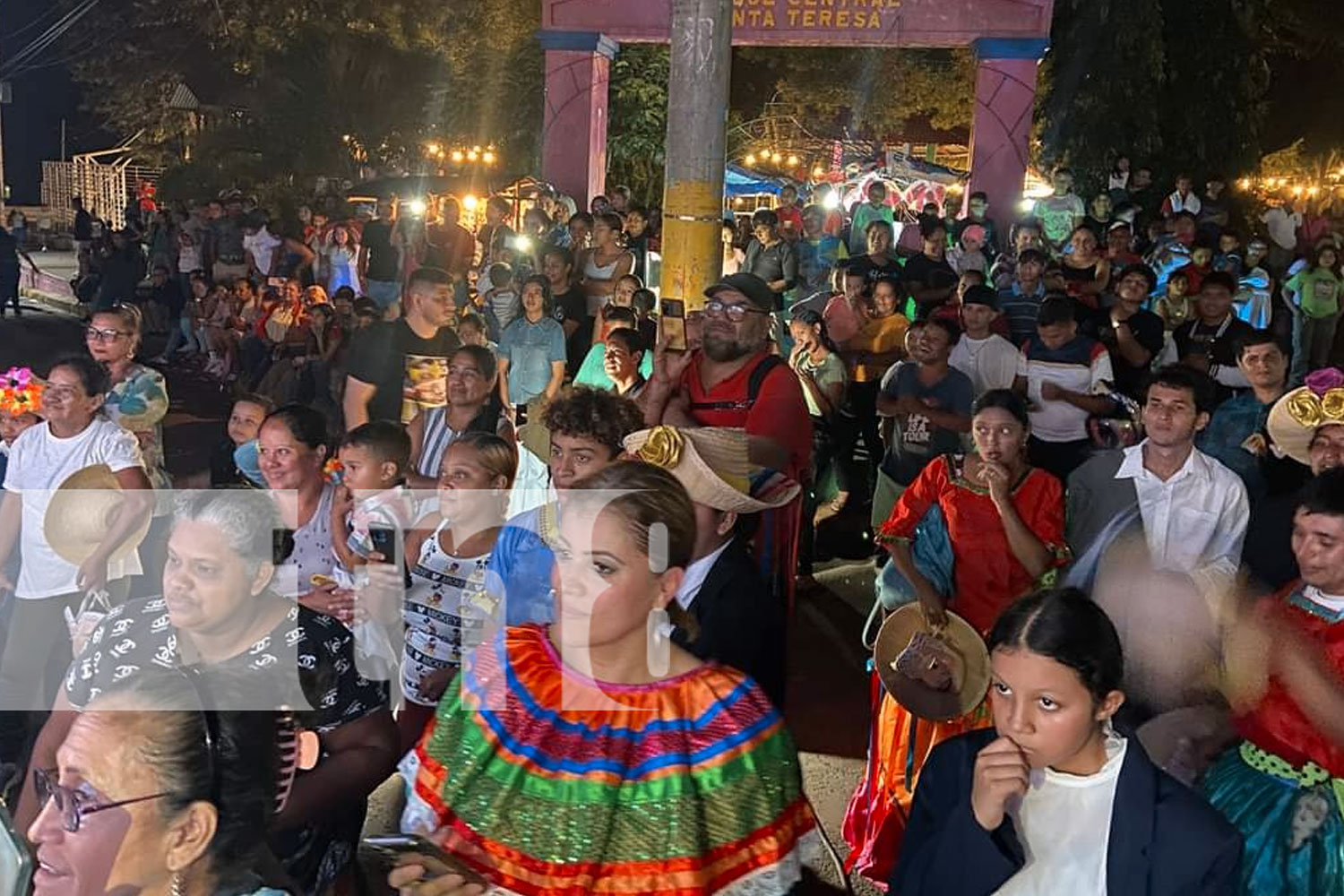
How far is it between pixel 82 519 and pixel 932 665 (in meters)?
3.01

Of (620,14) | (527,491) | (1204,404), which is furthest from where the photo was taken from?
(620,14)

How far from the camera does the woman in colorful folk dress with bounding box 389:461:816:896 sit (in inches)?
94.3

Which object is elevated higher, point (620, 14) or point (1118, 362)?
point (620, 14)

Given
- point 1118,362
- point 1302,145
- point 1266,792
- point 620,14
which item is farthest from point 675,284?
point 1302,145

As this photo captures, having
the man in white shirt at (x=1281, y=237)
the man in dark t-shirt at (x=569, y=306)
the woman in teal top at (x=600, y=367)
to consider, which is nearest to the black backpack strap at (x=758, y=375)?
the woman in teal top at (x=600, y=367)

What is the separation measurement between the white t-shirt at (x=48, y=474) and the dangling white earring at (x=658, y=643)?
2.80 meters

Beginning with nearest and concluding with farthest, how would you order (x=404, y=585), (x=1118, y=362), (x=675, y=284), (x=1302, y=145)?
(x=404, y=585), (x=675, y=284), (x=1118, y=362), (x=1302, y=145)

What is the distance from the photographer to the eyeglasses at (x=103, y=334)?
5.39 metres

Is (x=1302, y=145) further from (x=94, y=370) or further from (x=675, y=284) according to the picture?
(x=94, y=370)

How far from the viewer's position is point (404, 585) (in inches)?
171

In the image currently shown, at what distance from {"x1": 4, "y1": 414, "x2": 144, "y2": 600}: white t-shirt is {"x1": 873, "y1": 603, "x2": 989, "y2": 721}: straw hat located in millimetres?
2782

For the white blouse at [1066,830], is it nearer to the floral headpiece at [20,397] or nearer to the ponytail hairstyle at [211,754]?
the ponytail hairstyle at [211,754]

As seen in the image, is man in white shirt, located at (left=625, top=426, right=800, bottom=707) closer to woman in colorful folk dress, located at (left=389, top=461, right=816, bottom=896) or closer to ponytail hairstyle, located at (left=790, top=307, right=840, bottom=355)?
woman in colorful folk dress, located at (left=389, top=461, right=816, bottom=896)

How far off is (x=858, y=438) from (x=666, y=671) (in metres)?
5.95
